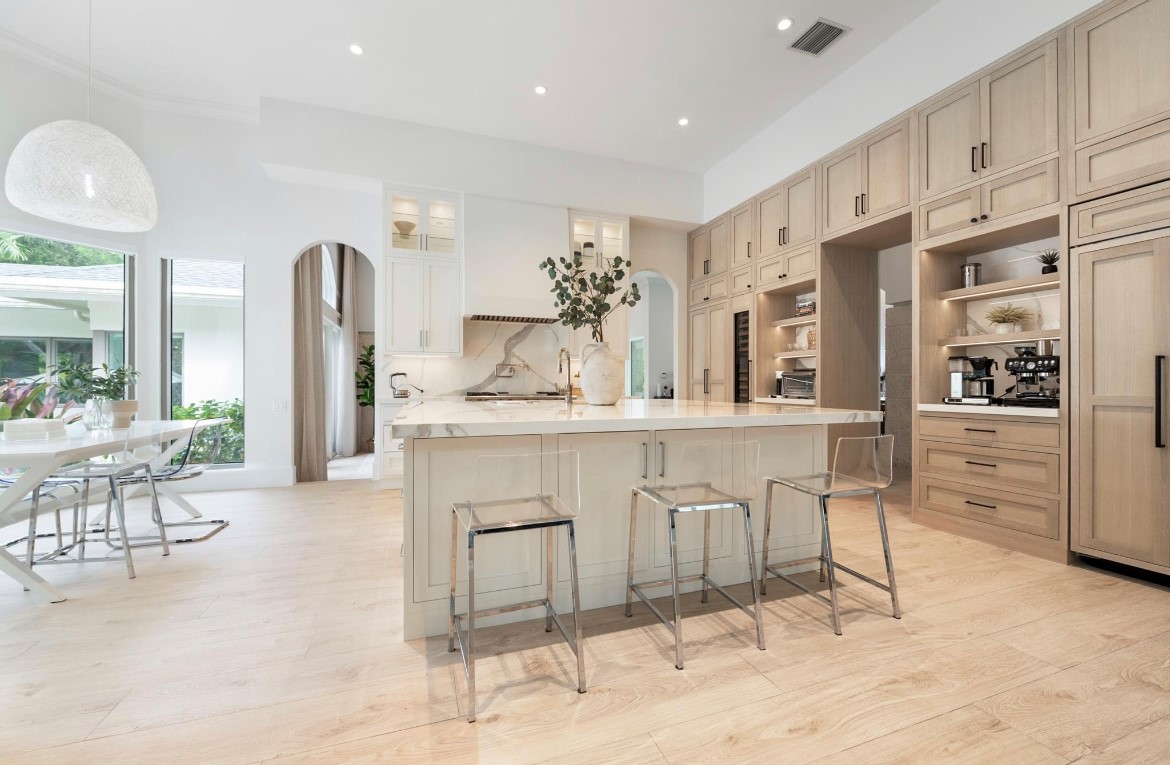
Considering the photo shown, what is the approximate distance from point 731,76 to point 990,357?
291 cm

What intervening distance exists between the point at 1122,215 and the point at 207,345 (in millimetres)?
6848

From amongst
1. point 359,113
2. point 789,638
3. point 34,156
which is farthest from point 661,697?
point 359,113

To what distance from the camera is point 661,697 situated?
1569 mm

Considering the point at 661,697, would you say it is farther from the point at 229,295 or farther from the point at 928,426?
the point at 229,295

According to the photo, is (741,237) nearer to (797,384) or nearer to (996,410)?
(797,384)

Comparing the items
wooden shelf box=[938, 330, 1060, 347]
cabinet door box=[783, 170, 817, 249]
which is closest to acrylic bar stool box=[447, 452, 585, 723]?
wooden shelf box=[938, 330, 1060, 347]

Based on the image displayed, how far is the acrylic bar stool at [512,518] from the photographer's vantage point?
5.01 feet

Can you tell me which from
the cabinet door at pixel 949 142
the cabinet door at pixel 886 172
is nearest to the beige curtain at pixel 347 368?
the cabinet door at pixel 886 172

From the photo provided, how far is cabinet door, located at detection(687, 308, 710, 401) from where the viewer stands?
19.3 ft

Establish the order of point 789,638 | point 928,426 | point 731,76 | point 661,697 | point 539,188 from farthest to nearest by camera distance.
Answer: point 539,188
point 731,76
point 928,426
point 789,638
point 661,697

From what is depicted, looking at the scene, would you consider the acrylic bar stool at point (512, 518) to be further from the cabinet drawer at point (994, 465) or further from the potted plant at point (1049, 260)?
the potted plant at point (1049, 260)

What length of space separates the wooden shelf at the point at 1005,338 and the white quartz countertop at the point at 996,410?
44cm

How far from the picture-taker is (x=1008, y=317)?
327 centimetres

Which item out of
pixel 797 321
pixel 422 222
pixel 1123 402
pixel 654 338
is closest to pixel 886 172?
pixel 797 321
